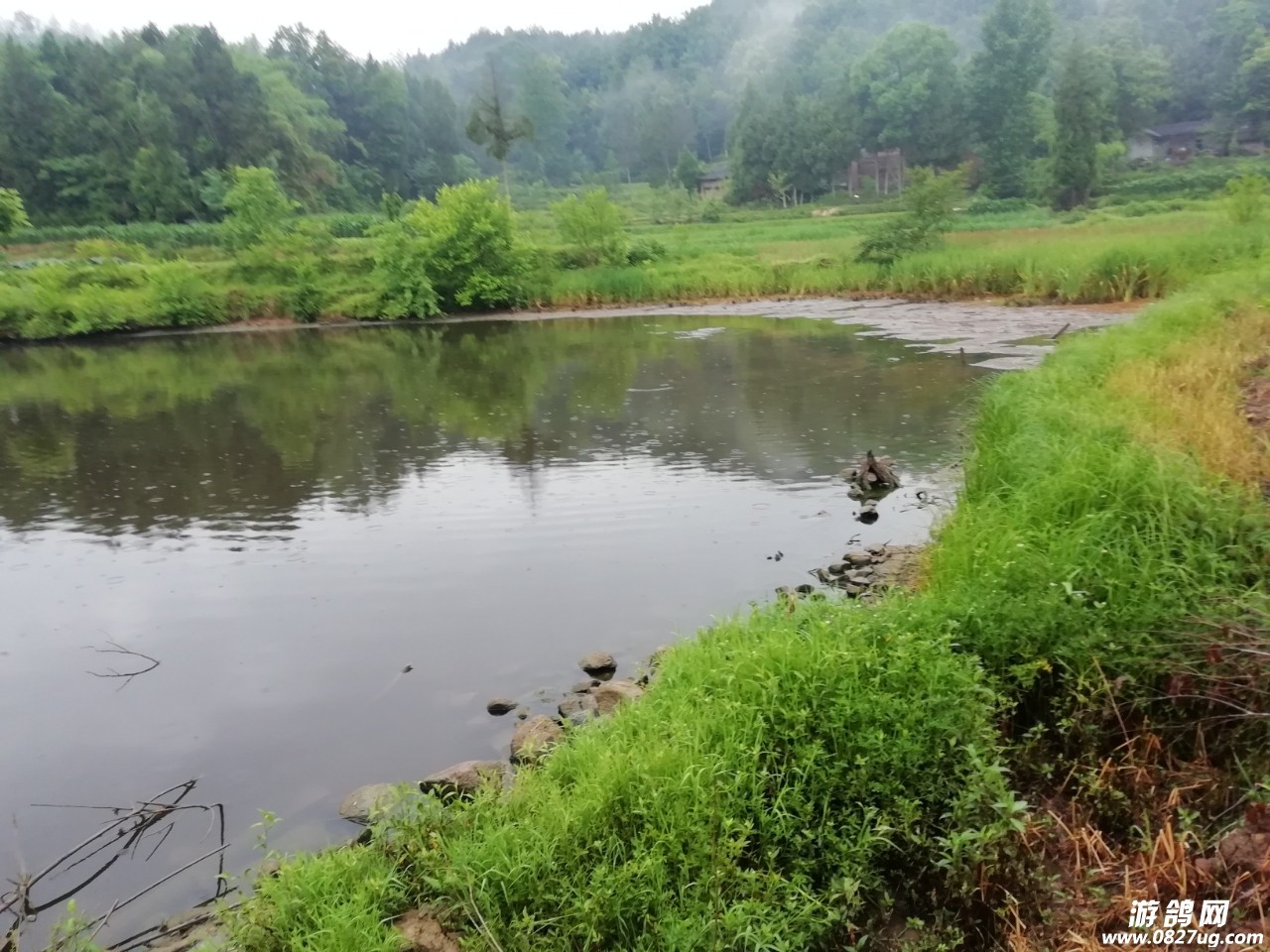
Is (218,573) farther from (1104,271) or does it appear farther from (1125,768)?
(1104,271)

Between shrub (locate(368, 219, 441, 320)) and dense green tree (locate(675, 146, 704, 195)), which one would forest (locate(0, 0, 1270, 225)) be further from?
shrub (locate(368, 219, 441, 320))

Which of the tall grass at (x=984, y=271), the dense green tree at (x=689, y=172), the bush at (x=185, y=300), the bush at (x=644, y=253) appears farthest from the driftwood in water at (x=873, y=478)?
the dense green tree at (x=689, y=172)

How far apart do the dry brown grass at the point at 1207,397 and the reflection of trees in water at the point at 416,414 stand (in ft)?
11.3

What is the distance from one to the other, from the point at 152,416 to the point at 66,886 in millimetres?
14496

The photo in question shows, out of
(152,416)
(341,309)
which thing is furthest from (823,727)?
(341,309)

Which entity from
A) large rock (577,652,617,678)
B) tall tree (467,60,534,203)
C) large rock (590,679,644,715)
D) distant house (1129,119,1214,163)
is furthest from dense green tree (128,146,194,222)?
distant house (1129,119,1214,163)

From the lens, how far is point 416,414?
16.8 metres

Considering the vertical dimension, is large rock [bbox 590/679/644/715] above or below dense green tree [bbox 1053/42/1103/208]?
below

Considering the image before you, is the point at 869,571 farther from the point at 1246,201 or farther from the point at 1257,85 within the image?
the point at 1257,85

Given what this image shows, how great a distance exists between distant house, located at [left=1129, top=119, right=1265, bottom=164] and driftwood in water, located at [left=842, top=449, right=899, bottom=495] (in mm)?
60895

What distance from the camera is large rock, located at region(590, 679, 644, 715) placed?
578cm

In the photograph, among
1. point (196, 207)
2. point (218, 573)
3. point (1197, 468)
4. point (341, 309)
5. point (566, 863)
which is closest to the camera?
point (566, 863)

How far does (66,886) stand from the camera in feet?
15.9

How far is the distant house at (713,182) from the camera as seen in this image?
235ft
